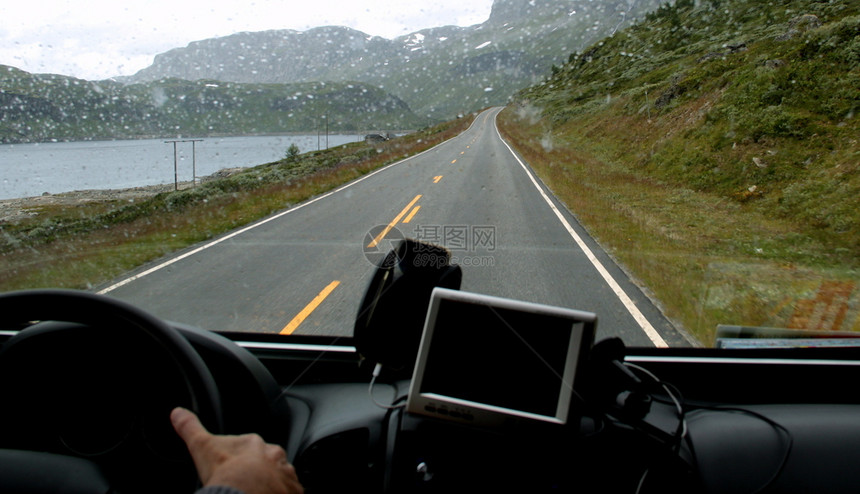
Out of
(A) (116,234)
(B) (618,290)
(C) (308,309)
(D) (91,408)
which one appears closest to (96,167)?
(A) (116,234)

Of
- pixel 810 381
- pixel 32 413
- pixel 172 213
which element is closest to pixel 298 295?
pixel 32 413

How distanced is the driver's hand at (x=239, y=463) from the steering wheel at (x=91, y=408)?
0.57 metres

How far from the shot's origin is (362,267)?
21.4 feet

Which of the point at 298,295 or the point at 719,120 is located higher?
the point at 719,120

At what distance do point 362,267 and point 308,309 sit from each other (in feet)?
5.47

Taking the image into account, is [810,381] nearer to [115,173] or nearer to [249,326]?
[249,326]

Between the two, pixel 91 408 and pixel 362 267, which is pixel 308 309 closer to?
pixel 362 267

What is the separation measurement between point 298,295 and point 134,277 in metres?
2.70

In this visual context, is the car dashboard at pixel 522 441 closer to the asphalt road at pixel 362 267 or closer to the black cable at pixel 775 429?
the black cable at pixel 775 429

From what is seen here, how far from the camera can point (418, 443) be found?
182cm

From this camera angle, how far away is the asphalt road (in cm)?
466

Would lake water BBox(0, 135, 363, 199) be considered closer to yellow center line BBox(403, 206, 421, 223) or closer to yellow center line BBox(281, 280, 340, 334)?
yellow center line BBox(403, 206, 421, 223)

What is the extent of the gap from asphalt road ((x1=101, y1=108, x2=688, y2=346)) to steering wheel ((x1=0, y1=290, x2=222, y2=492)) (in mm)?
1191

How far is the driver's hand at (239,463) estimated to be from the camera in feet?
3.45
